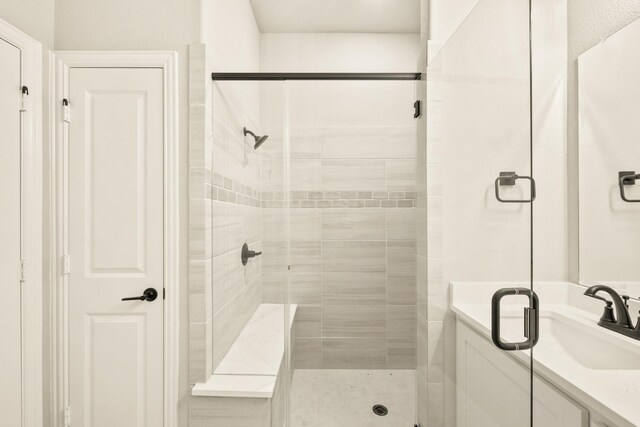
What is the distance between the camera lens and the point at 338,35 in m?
2.78

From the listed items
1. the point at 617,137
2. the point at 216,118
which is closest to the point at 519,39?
the point at 617,137

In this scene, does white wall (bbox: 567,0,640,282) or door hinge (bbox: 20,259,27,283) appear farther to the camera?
door hinge (bbox: 20,259,27,283)

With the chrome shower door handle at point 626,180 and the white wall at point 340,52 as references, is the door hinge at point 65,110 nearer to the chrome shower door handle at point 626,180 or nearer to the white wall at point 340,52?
the white wall at point 340,52

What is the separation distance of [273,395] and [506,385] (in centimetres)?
105

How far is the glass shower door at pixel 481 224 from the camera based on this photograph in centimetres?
99

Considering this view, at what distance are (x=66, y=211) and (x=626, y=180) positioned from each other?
2453 millimetres

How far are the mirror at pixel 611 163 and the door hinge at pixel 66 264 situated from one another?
232 centimetres

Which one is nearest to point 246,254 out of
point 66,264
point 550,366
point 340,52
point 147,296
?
point 147,296

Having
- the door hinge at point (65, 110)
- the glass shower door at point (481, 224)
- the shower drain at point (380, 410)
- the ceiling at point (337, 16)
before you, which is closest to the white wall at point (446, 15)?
the glass shower door at point (481, 224)

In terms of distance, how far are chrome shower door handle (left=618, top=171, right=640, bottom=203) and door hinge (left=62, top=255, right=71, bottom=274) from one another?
2.46 m

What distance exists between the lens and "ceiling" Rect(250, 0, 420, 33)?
8.14 feet

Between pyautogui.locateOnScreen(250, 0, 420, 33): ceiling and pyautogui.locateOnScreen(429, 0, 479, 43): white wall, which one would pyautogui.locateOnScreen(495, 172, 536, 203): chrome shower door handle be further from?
pyautogui.locateOnScreen(250, 0, 420, 33): ceiling

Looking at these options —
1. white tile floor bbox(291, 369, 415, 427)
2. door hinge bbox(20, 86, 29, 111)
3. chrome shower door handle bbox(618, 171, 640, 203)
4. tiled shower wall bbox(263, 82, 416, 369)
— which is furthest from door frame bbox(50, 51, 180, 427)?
chrome shower door handle bbox(618, 171, 640, 203)

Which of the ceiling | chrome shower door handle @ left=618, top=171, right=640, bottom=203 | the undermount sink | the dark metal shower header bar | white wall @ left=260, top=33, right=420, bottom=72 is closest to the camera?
the undermount sink
